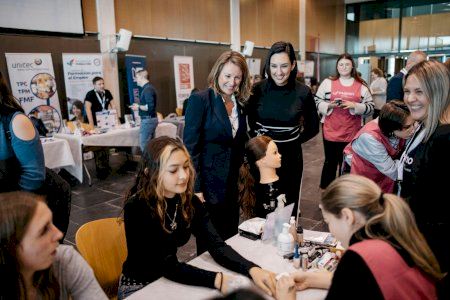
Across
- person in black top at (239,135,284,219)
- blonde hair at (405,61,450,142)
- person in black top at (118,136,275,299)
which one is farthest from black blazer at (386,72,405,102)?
person in black top at (118,136,275,299)

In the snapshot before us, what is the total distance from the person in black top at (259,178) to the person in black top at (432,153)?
0.93m

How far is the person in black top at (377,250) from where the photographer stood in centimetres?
105

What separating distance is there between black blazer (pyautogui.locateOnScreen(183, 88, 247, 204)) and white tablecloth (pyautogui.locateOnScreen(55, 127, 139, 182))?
344 centimetres

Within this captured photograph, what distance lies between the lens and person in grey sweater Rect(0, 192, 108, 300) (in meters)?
1.10

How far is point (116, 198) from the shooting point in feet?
16.3

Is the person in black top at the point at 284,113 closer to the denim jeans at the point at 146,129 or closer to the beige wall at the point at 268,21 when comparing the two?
the denim jeans at the point at 146,129

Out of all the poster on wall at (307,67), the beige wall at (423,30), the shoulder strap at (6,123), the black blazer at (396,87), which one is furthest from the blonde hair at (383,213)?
the beige wall at (423,30)

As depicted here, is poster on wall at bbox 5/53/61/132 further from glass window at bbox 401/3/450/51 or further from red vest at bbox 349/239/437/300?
glass window at bbox 401/3/450/51

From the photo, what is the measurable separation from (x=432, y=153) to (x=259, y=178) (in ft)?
3.81

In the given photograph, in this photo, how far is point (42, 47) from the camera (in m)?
6.59

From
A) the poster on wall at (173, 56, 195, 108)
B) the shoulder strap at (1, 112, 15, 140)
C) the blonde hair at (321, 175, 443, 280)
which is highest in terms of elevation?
the poster on wall at (173, 56, 195, 108)

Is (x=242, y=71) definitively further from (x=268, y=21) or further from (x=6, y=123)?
(x=268, y=21)

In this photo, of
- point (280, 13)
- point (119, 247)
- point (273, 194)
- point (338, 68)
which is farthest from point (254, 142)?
point (280, 13)

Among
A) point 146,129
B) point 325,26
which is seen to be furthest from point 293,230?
point 325,26
